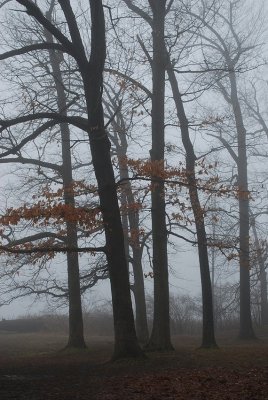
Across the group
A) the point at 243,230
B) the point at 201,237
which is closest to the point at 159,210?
the point at 201,237

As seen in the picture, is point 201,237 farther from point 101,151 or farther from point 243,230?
point 243,230

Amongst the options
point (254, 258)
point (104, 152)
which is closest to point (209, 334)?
point (254, 258)

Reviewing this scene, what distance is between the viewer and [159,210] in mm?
14672

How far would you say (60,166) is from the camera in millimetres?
19391

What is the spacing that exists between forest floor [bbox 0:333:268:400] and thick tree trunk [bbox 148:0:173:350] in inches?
37.3

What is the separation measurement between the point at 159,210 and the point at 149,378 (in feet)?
19.7

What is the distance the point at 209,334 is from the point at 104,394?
27.2 ft

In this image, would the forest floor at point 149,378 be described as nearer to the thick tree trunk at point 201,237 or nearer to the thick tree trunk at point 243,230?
the thick tree trunk at point 201,237

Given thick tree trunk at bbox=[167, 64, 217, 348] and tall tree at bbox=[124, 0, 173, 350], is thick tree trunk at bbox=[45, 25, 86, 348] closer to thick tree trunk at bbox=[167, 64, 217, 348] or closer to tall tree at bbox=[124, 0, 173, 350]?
tall tree at bbox=[124, 0, 173, 350]

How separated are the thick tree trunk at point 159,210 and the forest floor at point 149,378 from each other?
0.95 metres

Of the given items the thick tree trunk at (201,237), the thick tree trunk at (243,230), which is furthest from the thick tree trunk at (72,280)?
the thick tree trunk at (243,230)

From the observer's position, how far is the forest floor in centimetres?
772

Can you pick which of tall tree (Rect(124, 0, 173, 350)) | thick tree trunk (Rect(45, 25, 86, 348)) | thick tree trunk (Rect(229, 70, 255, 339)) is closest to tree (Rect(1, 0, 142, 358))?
tall tree (Rect(124, 0, 173, 350))

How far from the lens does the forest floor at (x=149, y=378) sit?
7723 mm
